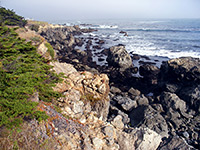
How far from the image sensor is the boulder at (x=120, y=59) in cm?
2534

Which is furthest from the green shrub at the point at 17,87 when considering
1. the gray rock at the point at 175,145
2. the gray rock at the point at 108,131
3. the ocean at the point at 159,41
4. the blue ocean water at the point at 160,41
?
the blue ocean water at the point at 160,41

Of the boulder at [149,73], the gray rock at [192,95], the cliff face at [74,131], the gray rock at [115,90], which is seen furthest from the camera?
the boulder at [149,73]

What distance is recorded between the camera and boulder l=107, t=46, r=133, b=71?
25.3m

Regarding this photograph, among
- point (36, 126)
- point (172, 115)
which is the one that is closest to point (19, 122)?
point (36, 126)

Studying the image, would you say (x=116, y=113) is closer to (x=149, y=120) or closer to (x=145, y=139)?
(x=149, y=120)

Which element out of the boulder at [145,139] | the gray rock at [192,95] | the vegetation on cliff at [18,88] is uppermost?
the vegetation on cliff at [18,88]

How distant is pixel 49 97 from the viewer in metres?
7.96

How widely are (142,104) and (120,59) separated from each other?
12.4m

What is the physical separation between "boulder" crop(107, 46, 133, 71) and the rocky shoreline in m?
0.18

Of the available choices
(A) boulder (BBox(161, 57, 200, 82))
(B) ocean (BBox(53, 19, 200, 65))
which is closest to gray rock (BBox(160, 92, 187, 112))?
(A) boulder (BBox(161, 57, 200, 82))

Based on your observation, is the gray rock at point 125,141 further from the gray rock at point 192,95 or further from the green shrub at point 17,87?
the gray rock at point 192,95

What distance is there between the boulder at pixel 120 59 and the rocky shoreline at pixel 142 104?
7.2 inches

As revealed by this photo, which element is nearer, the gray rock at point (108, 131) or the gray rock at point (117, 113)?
the gray rock at point (108, 131)

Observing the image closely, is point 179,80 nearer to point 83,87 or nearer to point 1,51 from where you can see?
point 83,87
